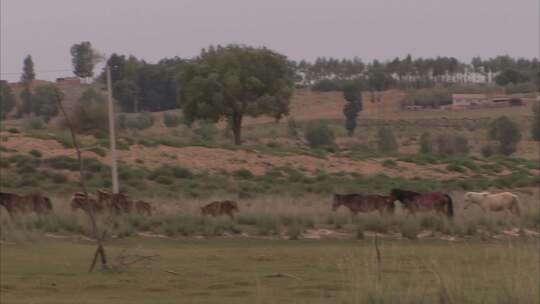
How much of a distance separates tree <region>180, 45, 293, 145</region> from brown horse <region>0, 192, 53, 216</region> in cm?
3210

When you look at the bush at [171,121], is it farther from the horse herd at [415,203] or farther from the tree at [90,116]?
the horse herd at [415,203]

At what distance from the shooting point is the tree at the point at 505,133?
70.5 metres

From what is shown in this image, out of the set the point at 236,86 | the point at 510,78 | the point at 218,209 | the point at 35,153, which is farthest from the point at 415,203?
the point at 510,78

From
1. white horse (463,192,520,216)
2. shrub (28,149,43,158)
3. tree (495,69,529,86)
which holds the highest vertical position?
tree (495,69,529,86)

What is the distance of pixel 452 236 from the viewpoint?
28.1m

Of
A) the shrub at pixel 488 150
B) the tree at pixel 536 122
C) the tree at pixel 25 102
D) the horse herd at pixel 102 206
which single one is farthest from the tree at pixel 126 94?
the horse herd at pixel 102 206

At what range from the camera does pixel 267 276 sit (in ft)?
53.5

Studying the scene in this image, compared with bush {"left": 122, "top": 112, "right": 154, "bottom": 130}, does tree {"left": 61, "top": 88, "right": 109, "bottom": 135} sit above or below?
above

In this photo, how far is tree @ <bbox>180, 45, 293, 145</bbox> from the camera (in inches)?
2454

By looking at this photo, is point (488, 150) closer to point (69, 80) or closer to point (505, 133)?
point (505, 133)


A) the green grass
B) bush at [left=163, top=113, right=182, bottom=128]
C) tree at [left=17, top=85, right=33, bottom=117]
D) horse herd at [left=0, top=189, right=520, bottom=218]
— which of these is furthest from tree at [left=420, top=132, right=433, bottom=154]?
the green grass

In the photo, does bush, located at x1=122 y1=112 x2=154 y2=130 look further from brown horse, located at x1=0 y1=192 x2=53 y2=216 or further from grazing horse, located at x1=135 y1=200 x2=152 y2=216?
grazing horse, located at x1=135 y1=200 x2=152 y2=216

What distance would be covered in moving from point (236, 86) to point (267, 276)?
45618mm

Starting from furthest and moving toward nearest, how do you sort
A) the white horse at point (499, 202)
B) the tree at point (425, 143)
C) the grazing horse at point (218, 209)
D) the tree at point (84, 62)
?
the tree at point (425, 143) < the tree at point (84, 62) < the white horse at point (499, 202) < the grazing horse at point (218, 209)
